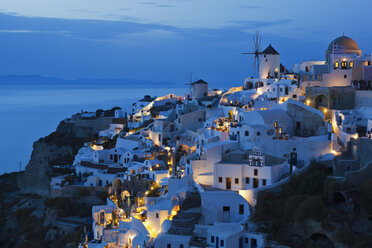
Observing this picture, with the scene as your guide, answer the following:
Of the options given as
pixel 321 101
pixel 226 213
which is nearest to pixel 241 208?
pixel 226 213

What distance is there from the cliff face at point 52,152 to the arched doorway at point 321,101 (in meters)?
20.7

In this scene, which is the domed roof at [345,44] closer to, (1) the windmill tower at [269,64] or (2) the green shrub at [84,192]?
(1) the windmill tower at [269,64]

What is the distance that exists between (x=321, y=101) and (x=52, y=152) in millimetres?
25579

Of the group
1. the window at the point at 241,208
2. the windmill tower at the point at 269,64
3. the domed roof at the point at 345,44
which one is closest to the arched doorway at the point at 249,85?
the windmill tower at the point at 269,64

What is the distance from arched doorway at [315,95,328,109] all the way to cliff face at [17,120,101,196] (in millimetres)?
20691

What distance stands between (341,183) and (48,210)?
67.2 feet

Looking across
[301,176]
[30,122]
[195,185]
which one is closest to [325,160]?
[301,176]

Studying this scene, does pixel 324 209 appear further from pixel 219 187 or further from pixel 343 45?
pixel 343 45

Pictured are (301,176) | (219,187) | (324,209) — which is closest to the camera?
(324,209)

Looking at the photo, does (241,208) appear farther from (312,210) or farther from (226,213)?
(312,210)

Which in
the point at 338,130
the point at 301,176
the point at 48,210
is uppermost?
the point at 338,130

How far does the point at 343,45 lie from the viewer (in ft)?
113

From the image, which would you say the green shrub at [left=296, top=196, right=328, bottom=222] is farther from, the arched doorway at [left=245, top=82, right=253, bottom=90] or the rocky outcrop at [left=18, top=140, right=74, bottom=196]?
the rocky outcrop at [left=18, top=140, right=74, bottom=196]

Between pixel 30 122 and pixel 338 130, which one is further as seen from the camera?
pixel 30 122
